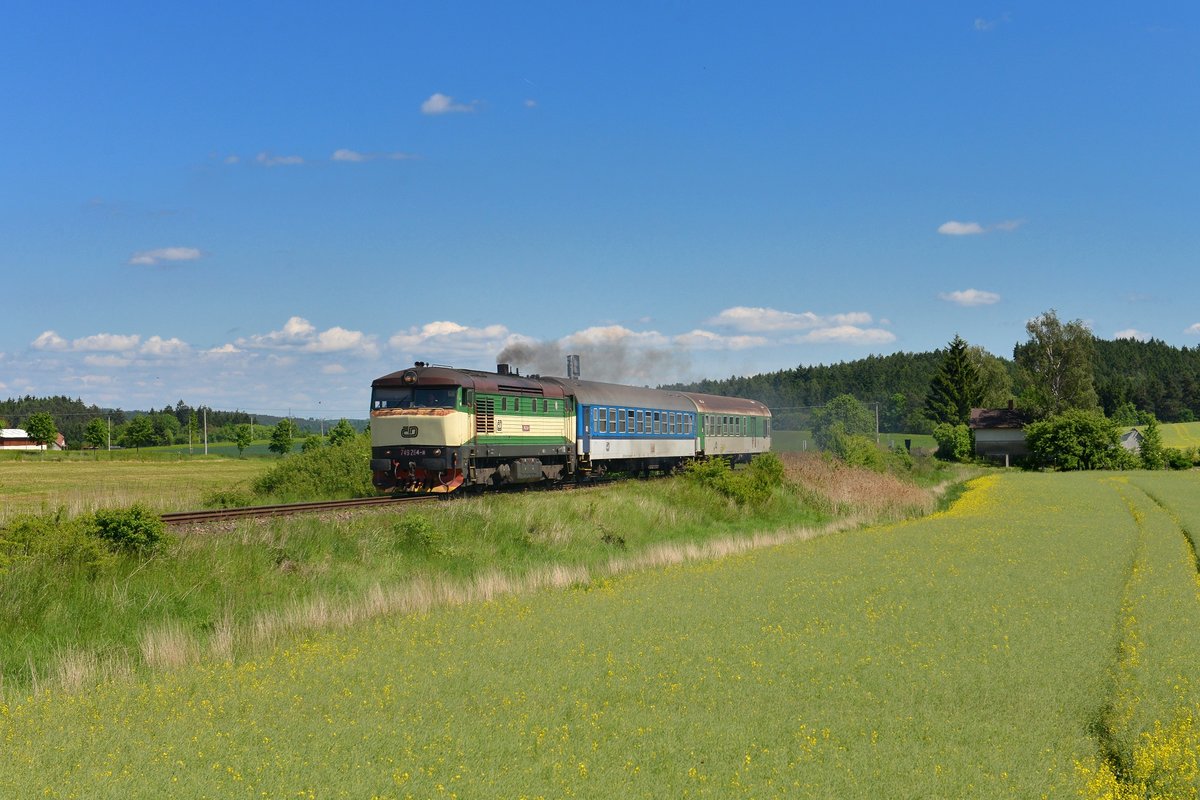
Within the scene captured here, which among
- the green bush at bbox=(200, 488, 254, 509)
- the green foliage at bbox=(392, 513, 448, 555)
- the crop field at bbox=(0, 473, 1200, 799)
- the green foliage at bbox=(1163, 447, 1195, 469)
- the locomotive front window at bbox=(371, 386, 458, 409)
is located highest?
the locomotive front window at bbox=(371, 386, 458, 409)

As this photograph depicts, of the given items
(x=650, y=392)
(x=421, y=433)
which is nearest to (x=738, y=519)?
(x=650, y=392)

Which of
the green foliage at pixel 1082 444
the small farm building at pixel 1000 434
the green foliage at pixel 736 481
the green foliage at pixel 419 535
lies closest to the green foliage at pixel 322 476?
the green foliage at pixel 419 535

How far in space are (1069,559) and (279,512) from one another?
59.0 ft

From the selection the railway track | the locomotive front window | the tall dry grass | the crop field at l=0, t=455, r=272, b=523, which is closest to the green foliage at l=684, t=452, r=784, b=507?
the tall dry grass

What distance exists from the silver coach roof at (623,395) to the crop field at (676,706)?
19594 millimetres

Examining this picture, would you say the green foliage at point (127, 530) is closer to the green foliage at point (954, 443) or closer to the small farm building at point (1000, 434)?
the small farm building at point (1000, 434)

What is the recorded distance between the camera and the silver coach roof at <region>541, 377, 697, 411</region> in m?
35.5

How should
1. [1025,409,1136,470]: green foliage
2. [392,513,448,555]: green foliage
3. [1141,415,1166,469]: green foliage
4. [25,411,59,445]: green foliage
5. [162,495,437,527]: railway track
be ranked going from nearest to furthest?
[162,495,437,527]: railway track
[392,513,448,555]: green foliage
[1025,409,1136,470]: green foliage
[1141,415,1166,469]: green foliage
[25,411,59,445]: green foliage

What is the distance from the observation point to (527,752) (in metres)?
8.38

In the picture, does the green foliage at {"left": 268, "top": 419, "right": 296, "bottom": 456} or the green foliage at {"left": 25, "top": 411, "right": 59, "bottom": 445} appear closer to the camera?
the green foliage at {"left": 268, "top": 419, "right": 296, "bottom": 456}

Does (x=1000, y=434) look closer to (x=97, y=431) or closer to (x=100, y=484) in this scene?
(x=100, y=484)

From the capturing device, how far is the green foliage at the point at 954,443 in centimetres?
9269

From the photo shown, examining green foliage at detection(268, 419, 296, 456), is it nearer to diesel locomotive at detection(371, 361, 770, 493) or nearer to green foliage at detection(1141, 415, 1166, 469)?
diesel locomotive at detection(371, 361, 770, 493)

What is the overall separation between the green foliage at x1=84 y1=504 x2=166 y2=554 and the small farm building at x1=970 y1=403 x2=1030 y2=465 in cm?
8528
